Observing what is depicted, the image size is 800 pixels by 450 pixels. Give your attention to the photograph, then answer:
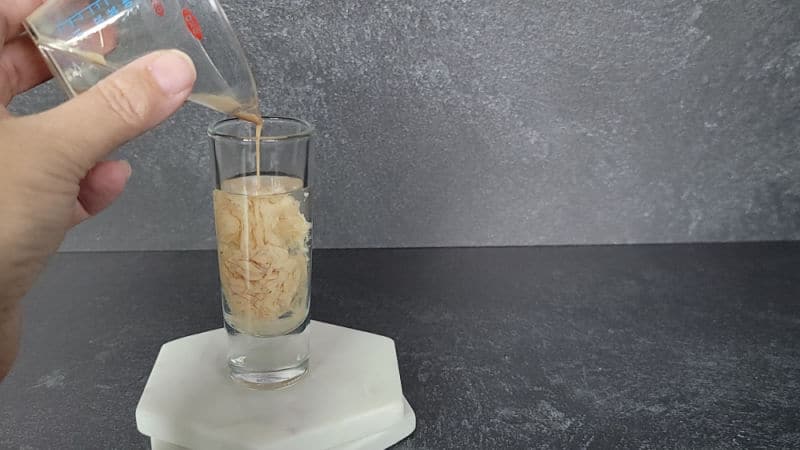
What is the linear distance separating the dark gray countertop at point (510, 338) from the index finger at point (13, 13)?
1.22 ft

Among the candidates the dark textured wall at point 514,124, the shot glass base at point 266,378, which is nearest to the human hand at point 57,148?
the shot glass base at point 266,378

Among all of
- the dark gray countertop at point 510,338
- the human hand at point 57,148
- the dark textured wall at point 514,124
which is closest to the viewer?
the human hand at point 57,148

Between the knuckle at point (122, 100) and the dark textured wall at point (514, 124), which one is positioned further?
the dark textured wall at point (514, 124)

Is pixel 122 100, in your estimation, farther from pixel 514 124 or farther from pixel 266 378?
pixel 514 124

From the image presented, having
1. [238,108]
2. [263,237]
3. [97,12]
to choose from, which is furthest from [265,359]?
[97,12]

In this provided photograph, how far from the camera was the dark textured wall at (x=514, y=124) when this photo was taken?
1.07 meters

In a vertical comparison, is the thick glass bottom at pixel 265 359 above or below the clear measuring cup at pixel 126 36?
below

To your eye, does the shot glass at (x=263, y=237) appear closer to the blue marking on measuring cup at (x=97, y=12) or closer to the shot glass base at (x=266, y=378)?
the shot glass base at (x=266, y=378)

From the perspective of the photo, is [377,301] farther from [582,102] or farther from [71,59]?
[71,59]

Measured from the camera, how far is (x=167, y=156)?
1125 millimetres

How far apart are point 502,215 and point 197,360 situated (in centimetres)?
56

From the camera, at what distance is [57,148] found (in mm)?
501

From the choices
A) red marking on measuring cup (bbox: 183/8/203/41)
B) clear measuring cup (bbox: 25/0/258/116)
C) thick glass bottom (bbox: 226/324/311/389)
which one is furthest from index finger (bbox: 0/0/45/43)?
thick glass bottom (bbox: 226/324/311/389)

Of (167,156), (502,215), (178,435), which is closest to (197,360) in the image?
(178,435)
